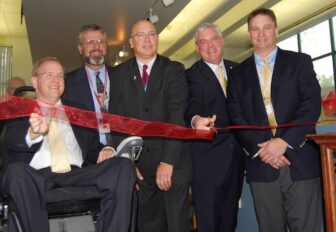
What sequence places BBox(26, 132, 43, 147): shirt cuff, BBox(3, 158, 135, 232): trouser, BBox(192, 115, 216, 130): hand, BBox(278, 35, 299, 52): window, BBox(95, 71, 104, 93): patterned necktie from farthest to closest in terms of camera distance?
BBox(278, 35, 299, 52): window, BBox(95, 71, 104, 93): patterned necktie, BBox(192, 115, 216, 130): hand, BBox(26, 132, 43, 147): shirt cuff, BBox(3, 158, 135, 232): trouser

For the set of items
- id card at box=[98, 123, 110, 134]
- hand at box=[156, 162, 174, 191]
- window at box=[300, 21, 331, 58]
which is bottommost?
hand at box=[156, 162, 174, 191]

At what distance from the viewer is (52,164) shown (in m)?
1.99

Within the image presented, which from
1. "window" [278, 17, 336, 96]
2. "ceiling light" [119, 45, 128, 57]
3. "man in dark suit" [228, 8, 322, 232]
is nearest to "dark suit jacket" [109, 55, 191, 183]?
"man in dark suit" [228, 8, 322, 232]

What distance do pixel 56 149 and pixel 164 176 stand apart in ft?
2.15

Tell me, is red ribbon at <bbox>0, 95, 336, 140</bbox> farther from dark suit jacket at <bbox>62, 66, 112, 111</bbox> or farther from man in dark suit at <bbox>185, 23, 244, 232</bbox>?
dark suit jacket at <bbox>62, 66, 112, 111</bbox>

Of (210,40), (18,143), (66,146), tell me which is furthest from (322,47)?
(18,143)

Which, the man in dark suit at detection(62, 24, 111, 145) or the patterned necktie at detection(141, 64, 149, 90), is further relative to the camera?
the man in dark suit at detection(62, 24, 111, 145)

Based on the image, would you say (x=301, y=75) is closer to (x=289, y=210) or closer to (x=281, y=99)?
(x=281, y=99)

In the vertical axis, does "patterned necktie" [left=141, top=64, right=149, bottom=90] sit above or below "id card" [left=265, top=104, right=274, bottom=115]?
above

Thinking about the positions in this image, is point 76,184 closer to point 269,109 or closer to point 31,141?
point 31,141

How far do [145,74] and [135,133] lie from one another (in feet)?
1.56

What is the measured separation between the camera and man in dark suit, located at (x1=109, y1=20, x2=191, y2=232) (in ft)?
7.52

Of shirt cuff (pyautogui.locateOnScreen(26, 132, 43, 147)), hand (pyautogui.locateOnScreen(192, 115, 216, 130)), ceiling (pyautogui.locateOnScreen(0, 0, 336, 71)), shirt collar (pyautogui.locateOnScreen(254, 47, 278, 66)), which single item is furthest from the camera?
ceiling (pyautogui.locateOnScreen(0, 0, 336, 71))

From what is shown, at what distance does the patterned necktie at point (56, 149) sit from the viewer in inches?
78.6
